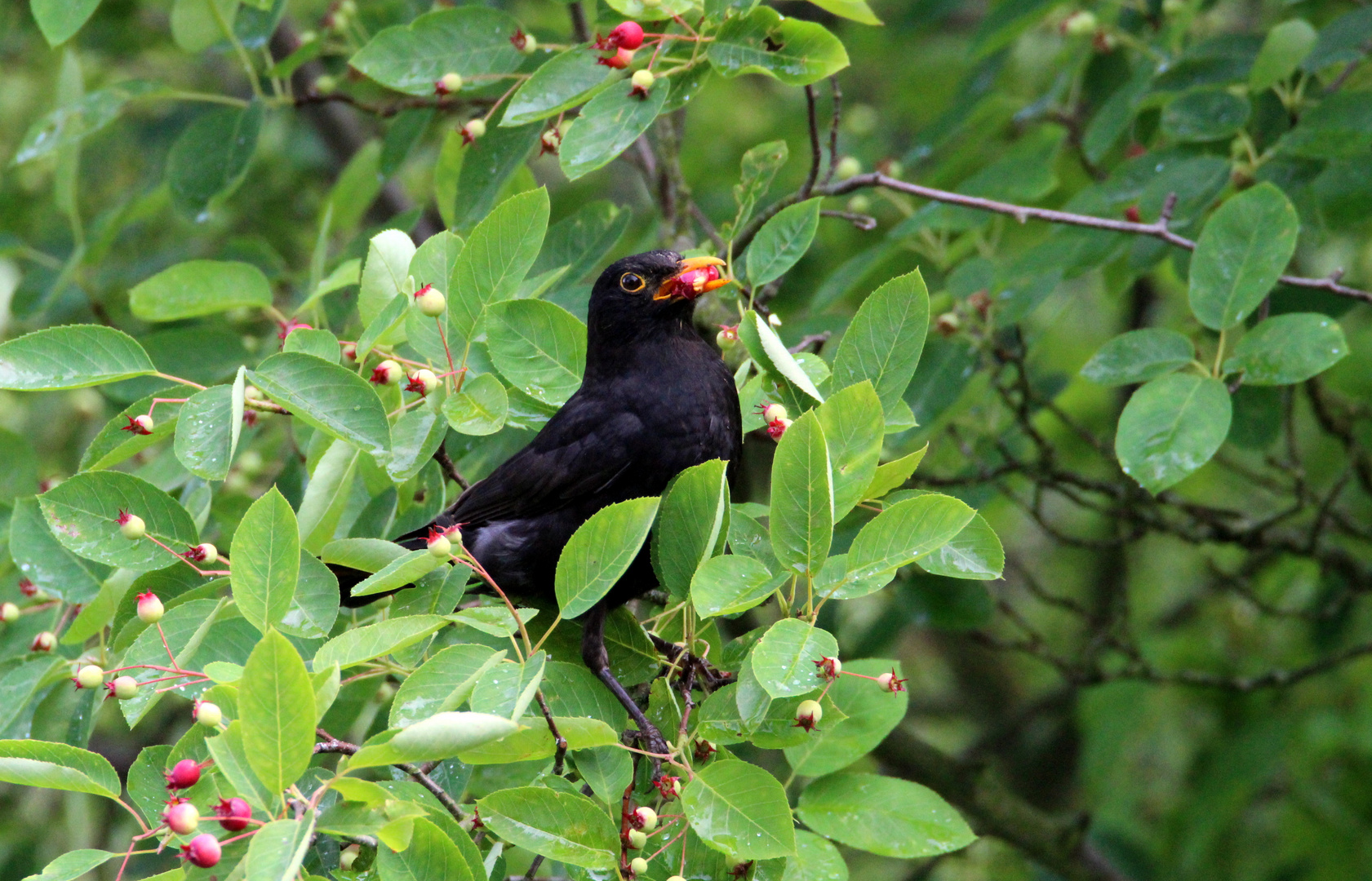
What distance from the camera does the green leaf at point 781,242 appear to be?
261 centimetres

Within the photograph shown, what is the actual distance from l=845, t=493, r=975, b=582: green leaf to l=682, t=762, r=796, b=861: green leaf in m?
0.36

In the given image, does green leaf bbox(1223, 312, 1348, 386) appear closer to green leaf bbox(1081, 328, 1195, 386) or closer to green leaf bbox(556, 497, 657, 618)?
green leaf bbox(1081, 328, 1195, 386)

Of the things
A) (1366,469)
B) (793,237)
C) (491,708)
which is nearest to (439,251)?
(793,237)

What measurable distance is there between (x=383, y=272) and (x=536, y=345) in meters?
0.35

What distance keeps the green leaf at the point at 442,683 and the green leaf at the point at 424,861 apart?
167mm

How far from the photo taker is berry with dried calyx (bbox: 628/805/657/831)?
6.82ft

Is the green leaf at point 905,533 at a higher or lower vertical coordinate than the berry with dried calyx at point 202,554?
higher

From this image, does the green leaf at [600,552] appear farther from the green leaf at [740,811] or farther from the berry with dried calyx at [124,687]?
the berry with dried calyx at [124,687]

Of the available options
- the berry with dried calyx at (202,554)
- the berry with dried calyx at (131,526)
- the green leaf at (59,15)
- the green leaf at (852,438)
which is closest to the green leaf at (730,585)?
the green leaf at (852,438)

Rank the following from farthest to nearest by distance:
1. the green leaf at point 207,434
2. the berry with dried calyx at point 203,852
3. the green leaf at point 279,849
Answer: the green leaf at point 207,434
the berry with dried calyx at point 203,852
the green leaf at point 279,849

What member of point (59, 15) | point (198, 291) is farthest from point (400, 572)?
point (59, 15)

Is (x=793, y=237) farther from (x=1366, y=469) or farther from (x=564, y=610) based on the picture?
(x=1366, y=469)

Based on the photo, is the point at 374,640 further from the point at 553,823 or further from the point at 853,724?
the point at 853,724

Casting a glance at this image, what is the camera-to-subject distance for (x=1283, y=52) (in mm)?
3420
